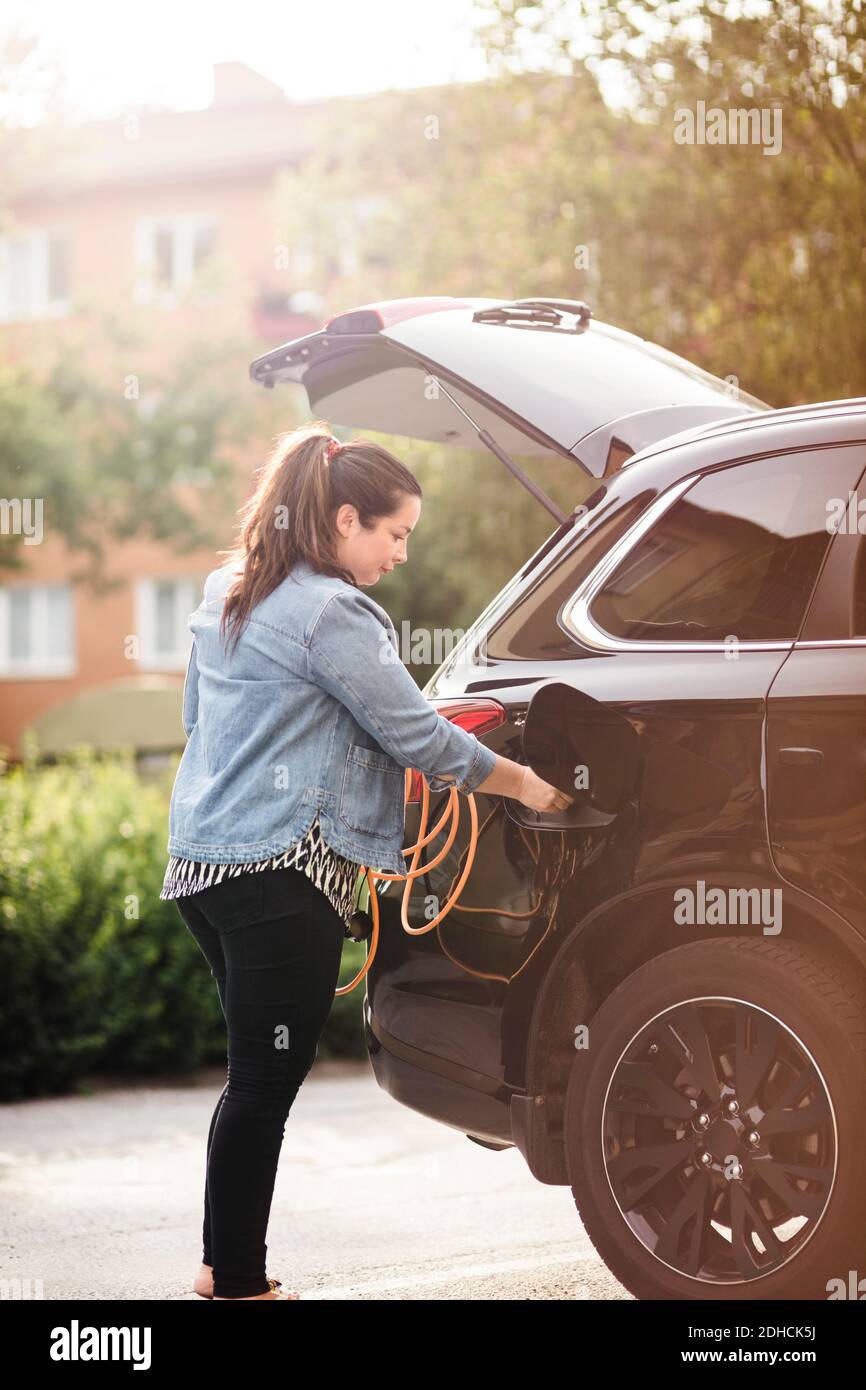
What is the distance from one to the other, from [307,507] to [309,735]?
487 millimetres

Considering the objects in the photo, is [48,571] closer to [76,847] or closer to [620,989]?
[76,847]

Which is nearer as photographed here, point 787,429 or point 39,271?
point 787,429

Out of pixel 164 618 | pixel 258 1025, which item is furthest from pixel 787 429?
A: pixel 164 618

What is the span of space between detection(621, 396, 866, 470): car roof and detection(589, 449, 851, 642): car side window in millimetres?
35

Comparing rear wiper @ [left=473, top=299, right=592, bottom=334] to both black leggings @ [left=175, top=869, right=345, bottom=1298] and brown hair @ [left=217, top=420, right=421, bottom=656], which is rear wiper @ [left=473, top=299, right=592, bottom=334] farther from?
black leggings @ [left=175, top=869, right=345, bottom=1298]

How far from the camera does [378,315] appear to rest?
4.43 metres

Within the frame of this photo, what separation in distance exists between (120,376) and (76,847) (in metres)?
12.7

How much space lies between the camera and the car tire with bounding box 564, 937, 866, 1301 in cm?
338

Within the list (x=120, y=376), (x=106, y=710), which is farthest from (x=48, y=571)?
(x=120, y=376)

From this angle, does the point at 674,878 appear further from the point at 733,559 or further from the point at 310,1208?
the point at 310,1208

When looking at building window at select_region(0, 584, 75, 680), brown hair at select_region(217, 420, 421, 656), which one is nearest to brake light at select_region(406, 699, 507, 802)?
brown hair at select_region(217, 420, 421, 656)

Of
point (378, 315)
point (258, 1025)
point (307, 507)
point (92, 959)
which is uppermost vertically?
point (378, 315)

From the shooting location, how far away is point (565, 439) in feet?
13.7

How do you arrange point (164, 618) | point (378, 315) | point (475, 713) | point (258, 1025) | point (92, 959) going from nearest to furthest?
point (258, 1025), point (475, 713), point (378, 315), point (92, 959), point (164, 618)
